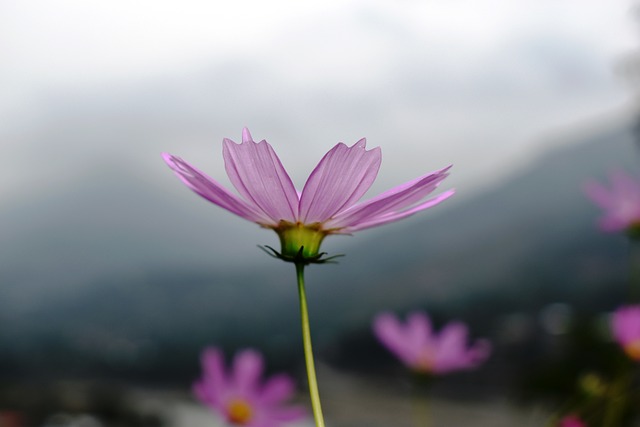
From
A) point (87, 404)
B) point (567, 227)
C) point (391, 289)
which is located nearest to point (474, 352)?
point (87, 404)

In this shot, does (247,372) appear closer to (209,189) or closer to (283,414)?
(283,414)

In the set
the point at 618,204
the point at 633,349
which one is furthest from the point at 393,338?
the point at 618,204

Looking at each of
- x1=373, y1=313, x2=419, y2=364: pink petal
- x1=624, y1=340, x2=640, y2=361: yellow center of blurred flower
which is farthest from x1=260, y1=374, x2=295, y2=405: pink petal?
x1=624, y1=340, x2=640, y2=361: yellow center of blurred flower

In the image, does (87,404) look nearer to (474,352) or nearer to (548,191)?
(474,352)

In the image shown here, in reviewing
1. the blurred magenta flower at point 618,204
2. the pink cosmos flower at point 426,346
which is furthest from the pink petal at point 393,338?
the blurred magenta flower at point 618,204

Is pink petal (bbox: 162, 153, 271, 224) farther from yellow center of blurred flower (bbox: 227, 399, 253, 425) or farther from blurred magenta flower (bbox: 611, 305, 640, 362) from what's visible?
blurred magenta flower (bbox: 611, 305, 640, 362)

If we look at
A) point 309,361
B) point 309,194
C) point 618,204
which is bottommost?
point 309,361
